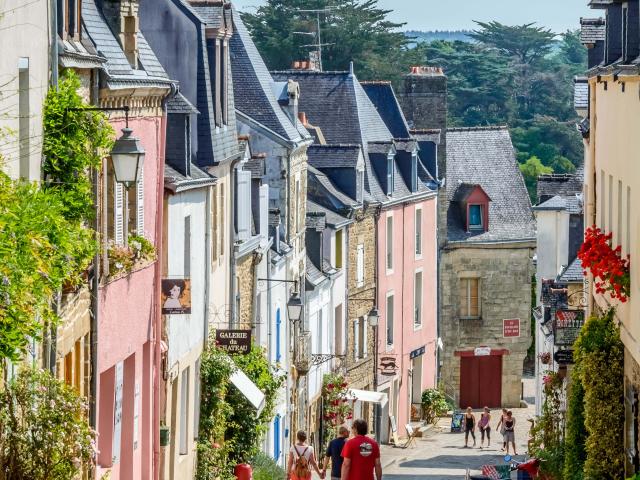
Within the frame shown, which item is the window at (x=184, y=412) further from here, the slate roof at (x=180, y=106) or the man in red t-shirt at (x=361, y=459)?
the man in red t-shirt at (x=361, y=459)

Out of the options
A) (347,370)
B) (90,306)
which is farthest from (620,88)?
(347,370)

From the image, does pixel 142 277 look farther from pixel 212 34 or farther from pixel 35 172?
pixel 212 34

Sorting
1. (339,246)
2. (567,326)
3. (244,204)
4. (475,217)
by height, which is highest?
(244,204)

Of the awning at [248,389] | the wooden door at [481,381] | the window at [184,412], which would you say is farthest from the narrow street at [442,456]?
the window at [184,412]

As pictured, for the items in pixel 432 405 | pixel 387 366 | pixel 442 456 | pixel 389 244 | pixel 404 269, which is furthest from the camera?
pixel 432 405

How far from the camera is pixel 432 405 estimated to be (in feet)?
174

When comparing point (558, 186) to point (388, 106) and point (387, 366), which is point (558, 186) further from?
point (388, 106)

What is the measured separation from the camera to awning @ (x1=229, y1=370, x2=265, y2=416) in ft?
87.6

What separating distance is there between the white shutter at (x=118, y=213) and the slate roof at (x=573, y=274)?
59.3ft

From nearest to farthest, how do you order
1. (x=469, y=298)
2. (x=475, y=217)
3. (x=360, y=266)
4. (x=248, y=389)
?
(x=248, y=389) → (x=360, y=266) → (x=469, y=298) → (x=475, y=217)

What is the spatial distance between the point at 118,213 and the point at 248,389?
9.49 m

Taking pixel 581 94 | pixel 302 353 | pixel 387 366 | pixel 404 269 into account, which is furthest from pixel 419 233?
pixel 581 94

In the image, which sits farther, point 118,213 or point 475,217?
point 475,217

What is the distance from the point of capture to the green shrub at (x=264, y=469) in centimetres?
2738
